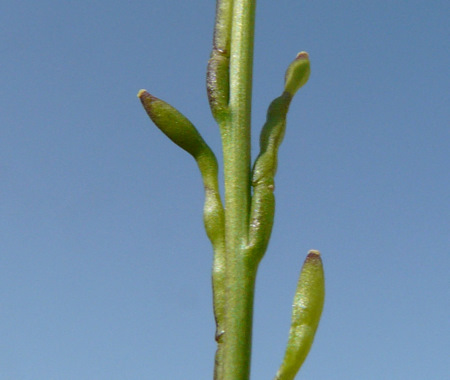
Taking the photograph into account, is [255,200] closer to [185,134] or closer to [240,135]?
[240,135]

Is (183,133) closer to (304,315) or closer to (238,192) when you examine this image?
(238,192)

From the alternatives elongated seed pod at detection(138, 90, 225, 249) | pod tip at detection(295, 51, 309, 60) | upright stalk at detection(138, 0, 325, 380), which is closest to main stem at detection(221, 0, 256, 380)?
upright stalk at detection(138, 0, 325, 380)

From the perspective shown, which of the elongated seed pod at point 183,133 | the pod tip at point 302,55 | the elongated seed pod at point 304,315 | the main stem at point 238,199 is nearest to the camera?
the main stem at point 238,199

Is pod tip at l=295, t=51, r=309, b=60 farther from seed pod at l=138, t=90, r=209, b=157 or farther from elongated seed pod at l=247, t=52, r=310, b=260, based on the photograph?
seed pod at l=138, t=90, r=209, b=157

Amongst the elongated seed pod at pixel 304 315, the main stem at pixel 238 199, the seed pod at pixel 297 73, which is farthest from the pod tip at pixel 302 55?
the elongated seed pod at pixel 304 315

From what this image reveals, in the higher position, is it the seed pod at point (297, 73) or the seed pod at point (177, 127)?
the seed pod at point (297, 73)

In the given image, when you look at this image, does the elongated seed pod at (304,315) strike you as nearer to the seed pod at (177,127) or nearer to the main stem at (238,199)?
the main stem at (238,199)

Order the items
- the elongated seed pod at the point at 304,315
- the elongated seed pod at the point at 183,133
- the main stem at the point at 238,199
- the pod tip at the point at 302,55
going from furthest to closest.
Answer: the pod tip at the point at 302,55 → the elongated seed pod at the point at 183,133 → the elongated seed pod at the point at 304,315 → the main stem at the point at 238,199
